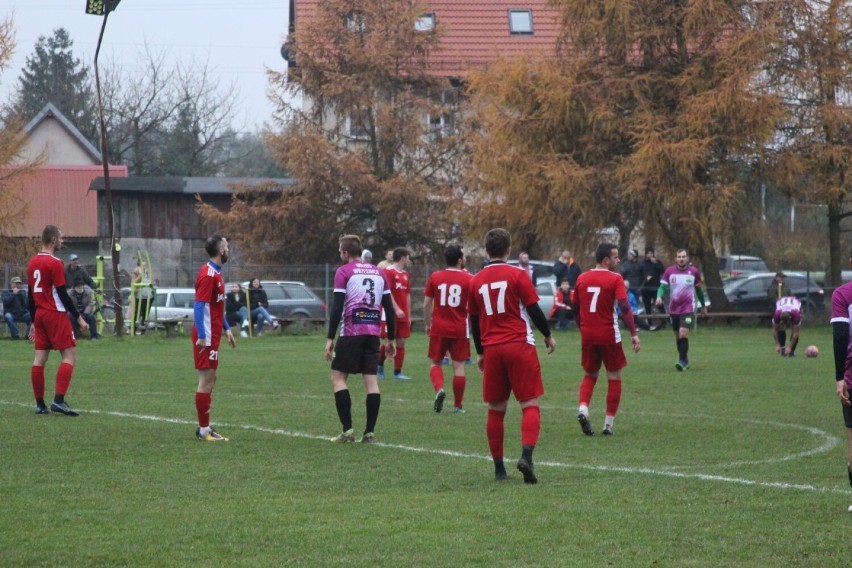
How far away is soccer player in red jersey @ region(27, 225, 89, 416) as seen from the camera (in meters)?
13.1

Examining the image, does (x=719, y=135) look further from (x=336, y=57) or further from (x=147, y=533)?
(x=147, y=533)

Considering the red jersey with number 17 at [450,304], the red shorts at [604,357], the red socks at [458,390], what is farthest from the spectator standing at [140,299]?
the red shorts at [604,357]

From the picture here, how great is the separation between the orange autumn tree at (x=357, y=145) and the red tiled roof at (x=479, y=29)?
5.73 m

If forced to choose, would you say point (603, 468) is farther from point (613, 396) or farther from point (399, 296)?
point (399, 296)

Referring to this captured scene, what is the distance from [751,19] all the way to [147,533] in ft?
109

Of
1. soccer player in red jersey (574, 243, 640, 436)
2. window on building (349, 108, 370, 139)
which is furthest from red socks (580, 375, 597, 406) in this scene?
window on building (349, 108, 370, 139)

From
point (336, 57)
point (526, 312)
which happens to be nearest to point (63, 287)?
point (526, 312)

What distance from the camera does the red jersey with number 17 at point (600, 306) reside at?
1217 centimetres

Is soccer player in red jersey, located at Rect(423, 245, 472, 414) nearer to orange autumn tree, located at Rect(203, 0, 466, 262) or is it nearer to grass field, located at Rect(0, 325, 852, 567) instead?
grass field, located at Rect(0, 325, 852, 567)

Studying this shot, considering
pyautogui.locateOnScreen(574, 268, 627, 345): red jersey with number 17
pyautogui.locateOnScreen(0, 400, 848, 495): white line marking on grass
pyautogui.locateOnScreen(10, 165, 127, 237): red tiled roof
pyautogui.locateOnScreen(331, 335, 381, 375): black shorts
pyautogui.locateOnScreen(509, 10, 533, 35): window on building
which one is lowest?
pyautogui.locateOnScreen(0, 400, 848, 495): white line marking on grass

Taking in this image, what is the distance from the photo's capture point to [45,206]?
54.3 meters

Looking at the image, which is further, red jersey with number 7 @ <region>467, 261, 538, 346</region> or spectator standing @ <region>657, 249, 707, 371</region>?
spectator standing @ <region>657, 249, 707, 371</region>

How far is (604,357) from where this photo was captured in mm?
12297

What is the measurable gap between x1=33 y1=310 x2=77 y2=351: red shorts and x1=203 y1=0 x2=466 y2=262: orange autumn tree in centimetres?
2807
